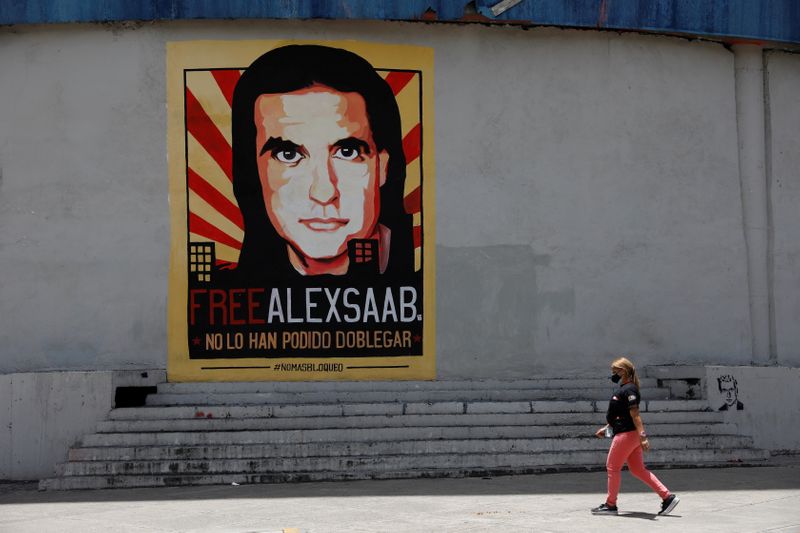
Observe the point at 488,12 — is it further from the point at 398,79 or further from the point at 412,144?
the point at 412,144

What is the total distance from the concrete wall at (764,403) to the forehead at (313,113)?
5.78 m

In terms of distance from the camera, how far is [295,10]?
1573 centimetres

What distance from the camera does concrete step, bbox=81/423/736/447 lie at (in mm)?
14430

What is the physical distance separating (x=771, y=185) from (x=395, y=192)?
5526 millimetres

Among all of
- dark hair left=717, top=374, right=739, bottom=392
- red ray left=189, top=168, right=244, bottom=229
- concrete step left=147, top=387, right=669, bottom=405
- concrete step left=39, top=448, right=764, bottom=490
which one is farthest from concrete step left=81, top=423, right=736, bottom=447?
red ray left=189, top=168, right=244, bottom=229

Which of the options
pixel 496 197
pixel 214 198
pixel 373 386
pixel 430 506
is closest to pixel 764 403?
pixel 496 197

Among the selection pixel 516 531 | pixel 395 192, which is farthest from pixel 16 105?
pixel 516 531

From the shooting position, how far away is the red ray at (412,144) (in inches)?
639

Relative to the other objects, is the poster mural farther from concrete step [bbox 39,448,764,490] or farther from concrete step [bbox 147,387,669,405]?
concrete step [bbox 39,448,764,490]

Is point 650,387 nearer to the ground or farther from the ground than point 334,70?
nearer to the ground

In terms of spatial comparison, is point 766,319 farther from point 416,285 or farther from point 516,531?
point 516,531

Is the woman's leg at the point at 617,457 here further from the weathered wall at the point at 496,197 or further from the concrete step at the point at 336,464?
the weathered wall at the point at 496,197

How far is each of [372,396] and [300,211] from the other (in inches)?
104

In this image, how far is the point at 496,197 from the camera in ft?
53.8
